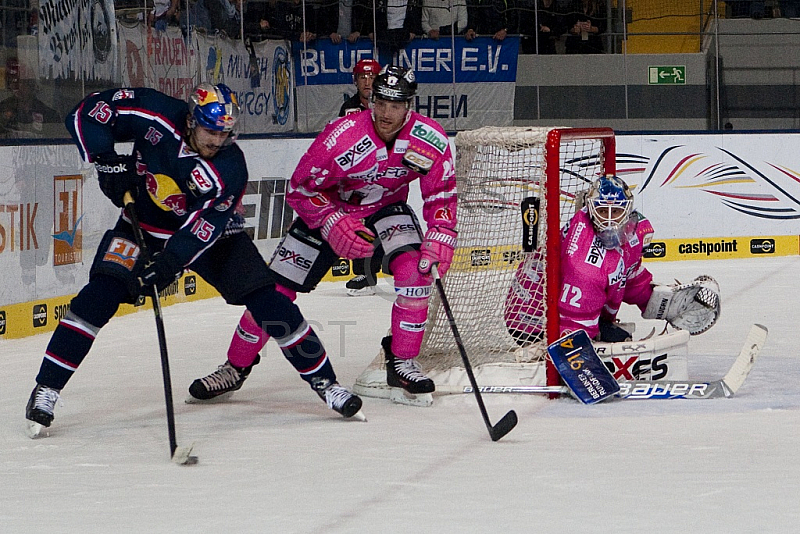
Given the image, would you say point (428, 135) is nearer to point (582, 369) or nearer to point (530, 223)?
point (530, 223)

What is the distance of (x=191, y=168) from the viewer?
3.69 meters

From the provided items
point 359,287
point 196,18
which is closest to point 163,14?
point 196,18

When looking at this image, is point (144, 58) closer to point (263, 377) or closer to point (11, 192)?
point (11, 192)

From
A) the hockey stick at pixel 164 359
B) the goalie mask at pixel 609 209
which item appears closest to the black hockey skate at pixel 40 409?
the hockey stick at pixel 164 359

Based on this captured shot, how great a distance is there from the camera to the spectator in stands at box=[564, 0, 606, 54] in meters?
10.0

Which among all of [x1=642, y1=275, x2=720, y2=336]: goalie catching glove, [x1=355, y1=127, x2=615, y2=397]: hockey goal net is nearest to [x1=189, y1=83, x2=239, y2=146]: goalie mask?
[x1=355, y1=127, x2=615, y2=397]: hockey goal net

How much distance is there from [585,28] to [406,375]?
6.57 m

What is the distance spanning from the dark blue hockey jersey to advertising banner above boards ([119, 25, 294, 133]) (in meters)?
3.33

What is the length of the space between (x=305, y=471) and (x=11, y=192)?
10.2 ft

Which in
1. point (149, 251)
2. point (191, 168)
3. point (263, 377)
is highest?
point (191, 168)

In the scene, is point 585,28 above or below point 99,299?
above

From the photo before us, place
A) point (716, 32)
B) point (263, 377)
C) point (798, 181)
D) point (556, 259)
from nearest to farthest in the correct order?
point (556, 259) < point (263, 377) < point (798, 181) < point (716, 32)

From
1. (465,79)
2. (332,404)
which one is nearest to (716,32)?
(465,79)

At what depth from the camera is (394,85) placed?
155 inches
